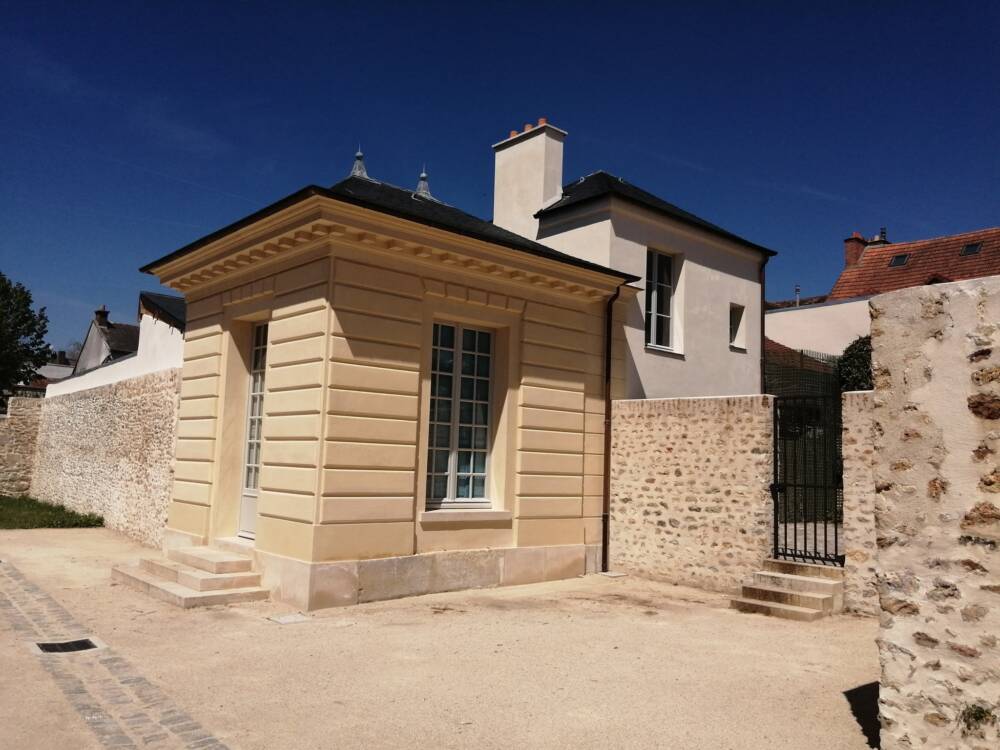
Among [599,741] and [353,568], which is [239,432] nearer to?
[353,568]

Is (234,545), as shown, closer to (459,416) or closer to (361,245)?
(459,416)

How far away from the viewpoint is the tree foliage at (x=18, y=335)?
30.1 meters

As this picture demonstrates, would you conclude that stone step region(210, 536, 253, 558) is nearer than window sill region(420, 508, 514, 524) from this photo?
No

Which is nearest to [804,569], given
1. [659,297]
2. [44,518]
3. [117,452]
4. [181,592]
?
[659,297]

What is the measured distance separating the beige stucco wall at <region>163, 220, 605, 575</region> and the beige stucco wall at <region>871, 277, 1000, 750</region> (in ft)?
16.8

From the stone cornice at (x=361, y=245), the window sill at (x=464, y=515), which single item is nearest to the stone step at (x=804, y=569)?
the window sill at (x=464, y=515)

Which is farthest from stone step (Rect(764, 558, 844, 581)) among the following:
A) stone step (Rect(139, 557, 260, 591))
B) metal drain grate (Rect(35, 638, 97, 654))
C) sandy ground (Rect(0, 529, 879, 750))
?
metal drain grate (Rect(35, 638, 97, 654))

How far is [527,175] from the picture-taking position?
12.7 meters

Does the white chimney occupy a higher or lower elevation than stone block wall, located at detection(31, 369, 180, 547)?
higher

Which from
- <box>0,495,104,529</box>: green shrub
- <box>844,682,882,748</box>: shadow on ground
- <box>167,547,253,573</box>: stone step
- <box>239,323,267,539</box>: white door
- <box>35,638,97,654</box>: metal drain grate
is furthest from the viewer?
<box>0,495,104,529</box>: green shrub

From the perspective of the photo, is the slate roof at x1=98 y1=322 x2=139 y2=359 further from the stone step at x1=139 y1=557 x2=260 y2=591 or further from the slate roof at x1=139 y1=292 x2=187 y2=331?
the stone step at x1=139 y1=557 x2=260 y2=591

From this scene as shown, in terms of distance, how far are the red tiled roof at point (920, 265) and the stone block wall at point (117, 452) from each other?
17.2m

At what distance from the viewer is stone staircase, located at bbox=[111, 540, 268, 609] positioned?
7.53m

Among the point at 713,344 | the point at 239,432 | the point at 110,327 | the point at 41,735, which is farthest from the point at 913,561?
the point at 110,327
